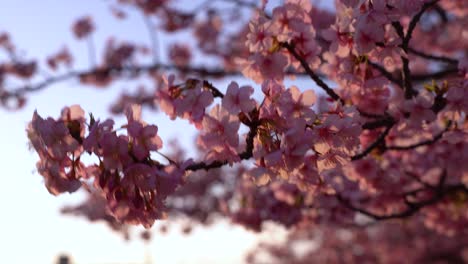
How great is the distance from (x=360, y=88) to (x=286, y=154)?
0.93m

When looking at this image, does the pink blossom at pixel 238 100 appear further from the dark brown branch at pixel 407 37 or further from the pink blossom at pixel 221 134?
the dark brown branch at pixel 407 37

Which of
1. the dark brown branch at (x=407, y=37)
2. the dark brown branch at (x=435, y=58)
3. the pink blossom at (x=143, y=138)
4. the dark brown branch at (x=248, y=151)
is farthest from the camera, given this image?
the dark brown branch at (x=435, y=58)

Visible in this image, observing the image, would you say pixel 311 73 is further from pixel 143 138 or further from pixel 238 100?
pixel 143 138

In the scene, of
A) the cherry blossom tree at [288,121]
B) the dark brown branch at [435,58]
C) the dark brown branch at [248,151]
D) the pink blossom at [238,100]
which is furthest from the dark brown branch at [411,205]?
the pink blossom at [238,100]

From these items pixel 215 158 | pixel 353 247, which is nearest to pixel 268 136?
pixel 215 158

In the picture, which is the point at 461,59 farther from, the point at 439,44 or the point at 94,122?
the point at 439,44

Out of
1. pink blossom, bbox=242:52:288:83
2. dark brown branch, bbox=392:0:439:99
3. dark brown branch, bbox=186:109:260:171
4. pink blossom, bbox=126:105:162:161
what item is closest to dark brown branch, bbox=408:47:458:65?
dark brown branch, bbox=392:0:439:99

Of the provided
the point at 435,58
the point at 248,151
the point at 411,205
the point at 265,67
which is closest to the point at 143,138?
the point at 248,151

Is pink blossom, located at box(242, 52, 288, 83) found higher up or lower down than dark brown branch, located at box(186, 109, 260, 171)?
higher up

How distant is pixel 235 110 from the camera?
1.91m

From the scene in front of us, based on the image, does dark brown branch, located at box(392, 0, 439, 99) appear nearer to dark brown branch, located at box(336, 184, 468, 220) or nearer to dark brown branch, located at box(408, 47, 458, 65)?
dark brown branch, located at box(408, 47, 458, 65)

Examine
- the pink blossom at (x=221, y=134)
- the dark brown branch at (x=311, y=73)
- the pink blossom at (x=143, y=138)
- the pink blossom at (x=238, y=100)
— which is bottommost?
the pink blossom at (x=143, y=138)

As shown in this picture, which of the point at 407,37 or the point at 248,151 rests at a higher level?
the point at 407,37

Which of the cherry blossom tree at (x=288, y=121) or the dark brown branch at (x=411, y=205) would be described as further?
the dark brown branch at (x=411, y=205)
